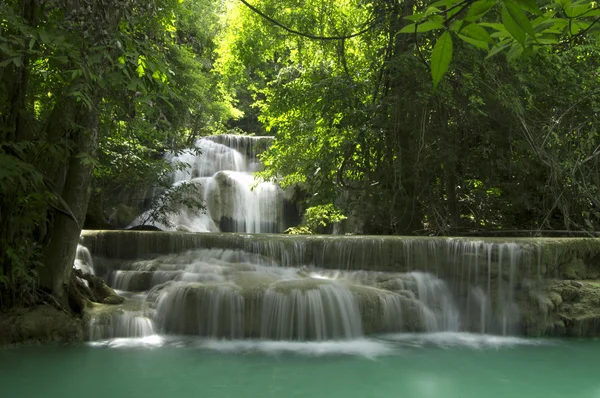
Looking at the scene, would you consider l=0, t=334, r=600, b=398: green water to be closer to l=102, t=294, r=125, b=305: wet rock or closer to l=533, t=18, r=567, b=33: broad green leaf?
l=102, t=294, r=125, b=305: wet rock

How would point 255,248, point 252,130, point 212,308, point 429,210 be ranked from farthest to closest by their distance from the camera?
1. point 252,130
2. point 429,210
3. point 255,248
4. point 212,308

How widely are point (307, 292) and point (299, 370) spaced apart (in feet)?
5.13

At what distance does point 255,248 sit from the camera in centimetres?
852

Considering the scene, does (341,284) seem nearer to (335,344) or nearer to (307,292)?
(307,292)

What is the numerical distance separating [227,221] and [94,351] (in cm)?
1159

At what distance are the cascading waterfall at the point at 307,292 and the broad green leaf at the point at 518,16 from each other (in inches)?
229

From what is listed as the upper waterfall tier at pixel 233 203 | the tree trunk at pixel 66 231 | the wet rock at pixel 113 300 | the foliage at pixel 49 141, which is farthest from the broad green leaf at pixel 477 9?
the upper waterfall tier at pixel 233 203

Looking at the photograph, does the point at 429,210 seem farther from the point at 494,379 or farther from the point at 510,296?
the point at 494,379

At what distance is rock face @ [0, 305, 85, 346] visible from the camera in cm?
570

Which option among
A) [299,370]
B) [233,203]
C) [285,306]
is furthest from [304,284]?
[233,203]

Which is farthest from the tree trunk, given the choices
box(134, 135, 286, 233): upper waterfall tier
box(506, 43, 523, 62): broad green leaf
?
box(134, 135, 286, 233): upper waterfall tier

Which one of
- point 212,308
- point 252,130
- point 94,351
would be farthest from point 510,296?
point 252,130

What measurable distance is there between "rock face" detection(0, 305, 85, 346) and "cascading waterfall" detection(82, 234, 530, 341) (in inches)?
9.1

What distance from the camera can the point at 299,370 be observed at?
518 cm
